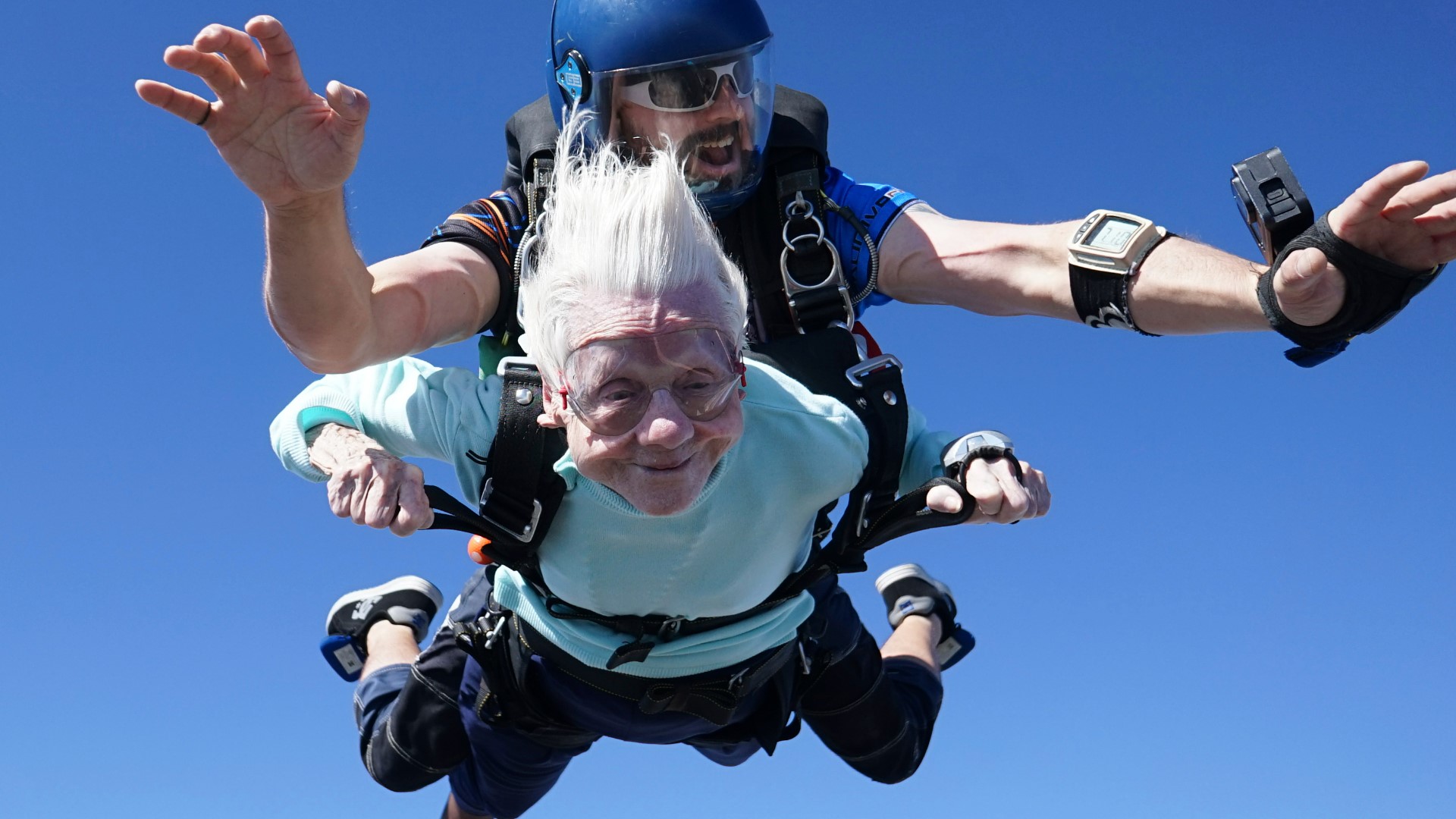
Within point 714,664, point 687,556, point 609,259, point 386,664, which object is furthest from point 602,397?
point 386,664

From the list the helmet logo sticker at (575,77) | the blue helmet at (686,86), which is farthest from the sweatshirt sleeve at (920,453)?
the helmet logo sticker at (575,77)

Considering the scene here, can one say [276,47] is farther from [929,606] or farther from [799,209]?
[929,606]

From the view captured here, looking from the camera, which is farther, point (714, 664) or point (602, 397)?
point (714, 664)

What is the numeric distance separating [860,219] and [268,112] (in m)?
2.06

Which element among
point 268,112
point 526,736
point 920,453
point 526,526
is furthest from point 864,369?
point 526,736

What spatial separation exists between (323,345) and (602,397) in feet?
2.46

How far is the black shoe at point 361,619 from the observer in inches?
246

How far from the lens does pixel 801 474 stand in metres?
4.12

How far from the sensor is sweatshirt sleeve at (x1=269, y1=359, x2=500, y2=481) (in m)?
3.98

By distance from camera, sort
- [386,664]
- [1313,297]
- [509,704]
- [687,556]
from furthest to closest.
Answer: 1. [386,664]
2. [509,704]
3. [687,556]
4. [1313,297]

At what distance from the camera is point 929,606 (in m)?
6.70

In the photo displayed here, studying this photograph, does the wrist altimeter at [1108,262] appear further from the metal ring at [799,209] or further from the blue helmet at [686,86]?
the blue helmet at [686,86]

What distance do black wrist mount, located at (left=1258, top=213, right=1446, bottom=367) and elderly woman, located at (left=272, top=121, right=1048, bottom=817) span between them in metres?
0.85

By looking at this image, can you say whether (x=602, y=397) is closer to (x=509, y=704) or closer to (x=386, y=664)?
(x=509, y=704)
